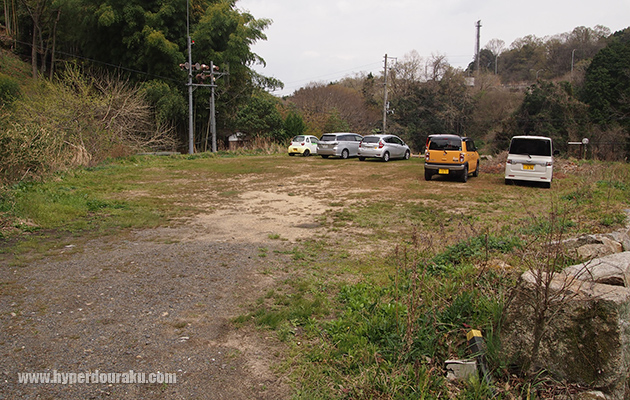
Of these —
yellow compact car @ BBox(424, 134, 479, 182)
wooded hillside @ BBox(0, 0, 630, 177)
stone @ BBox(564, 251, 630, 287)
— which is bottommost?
stone @ BBox(564, 251, 630, 287)

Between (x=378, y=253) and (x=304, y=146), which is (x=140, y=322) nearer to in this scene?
(x=378, y=253)

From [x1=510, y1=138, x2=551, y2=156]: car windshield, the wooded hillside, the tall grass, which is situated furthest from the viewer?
the wooded hillside

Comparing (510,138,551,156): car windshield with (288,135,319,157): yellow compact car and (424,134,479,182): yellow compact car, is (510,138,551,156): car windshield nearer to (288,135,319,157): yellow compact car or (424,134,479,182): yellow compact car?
(424,134,479,182): yellow compact car

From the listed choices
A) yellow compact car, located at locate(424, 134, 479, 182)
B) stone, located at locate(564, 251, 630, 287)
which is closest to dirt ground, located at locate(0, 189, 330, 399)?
stone, located at locate(564, 251, 630, 287)

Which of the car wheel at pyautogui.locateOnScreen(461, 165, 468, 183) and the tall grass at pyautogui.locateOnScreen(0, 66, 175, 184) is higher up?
the tall grass at pyautogui.locateOnScreen(0, 66, 175, 184)

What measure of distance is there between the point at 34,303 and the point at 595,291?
553cm

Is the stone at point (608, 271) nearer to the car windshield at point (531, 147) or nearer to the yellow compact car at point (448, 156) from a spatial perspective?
the car windshield at point (531, 147)

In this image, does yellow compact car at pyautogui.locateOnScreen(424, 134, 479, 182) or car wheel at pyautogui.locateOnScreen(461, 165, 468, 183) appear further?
car wheel at pyautogui.locateOnScreen(461, 165, 468, 183)

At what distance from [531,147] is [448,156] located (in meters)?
2.81

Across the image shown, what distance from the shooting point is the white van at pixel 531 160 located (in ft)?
47.9

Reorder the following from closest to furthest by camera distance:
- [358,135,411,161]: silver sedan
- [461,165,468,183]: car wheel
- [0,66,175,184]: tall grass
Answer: [0,66,175,184]: tall grass, [461,165,468,183]: car wheel, [358,135,411,161]: silver sedan

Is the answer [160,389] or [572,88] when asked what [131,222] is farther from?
[572,88]

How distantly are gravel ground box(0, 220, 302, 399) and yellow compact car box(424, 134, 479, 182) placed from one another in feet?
36.1

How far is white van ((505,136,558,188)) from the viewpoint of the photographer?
14.6 meters
